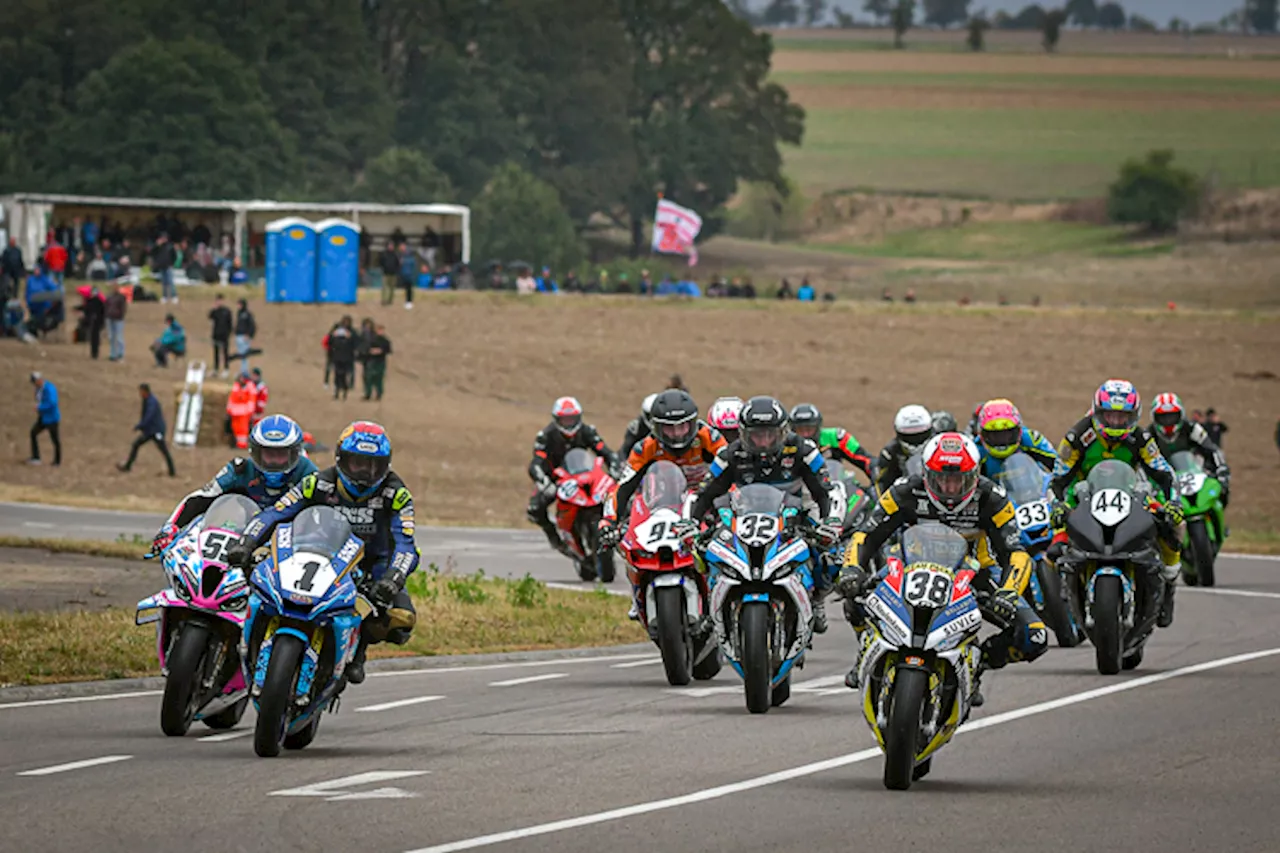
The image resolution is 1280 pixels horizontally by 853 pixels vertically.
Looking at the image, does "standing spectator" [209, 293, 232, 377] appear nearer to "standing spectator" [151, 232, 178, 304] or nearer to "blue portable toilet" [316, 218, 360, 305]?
"blue portable toilet" [316, 218, 360, 305]

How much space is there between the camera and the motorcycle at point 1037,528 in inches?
727

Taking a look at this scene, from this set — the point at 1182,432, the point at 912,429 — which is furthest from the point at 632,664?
the point at 1182,432

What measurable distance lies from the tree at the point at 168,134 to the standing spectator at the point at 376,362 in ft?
172

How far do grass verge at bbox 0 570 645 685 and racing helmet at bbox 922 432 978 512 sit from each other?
6397mm

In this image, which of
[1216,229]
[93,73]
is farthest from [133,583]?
[1216,229]

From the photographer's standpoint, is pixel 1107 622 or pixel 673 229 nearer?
pixel 1107 622

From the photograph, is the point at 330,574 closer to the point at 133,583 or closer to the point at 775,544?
the point at 775,544

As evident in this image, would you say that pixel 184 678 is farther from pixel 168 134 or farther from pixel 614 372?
pixel 168 134

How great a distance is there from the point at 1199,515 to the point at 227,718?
48.1ft

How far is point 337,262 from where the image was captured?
6341 cm

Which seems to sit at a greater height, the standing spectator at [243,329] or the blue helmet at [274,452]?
the blue helmet at [274,452]

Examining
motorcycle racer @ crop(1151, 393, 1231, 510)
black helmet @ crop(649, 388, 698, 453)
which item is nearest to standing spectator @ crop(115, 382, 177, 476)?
motorcycle racer @ crop(1151, 393, 1231, 510)

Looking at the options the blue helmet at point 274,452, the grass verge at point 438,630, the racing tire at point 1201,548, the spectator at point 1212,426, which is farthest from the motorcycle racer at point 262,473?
the spectator at point 1212,426

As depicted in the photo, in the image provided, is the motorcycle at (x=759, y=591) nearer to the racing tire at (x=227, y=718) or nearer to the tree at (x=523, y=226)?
the racing tire at (x=227, y=718)
